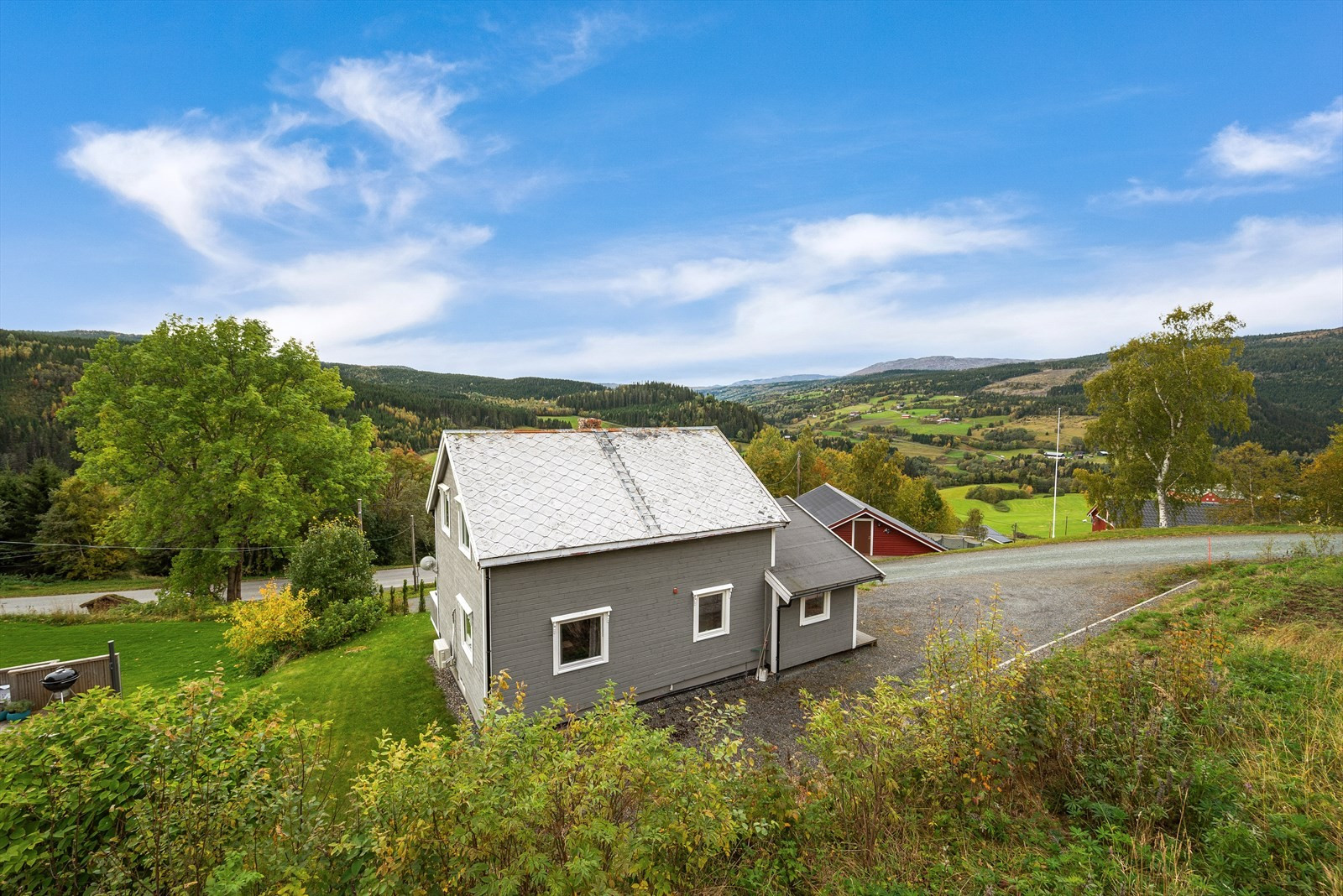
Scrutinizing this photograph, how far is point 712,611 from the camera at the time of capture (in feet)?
41.5

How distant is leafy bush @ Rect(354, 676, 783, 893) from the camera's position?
3438mm

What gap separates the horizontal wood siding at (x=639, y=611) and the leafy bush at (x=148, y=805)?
590cm

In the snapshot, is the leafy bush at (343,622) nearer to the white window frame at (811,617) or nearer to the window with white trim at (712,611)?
the window with white trim at (712,611)

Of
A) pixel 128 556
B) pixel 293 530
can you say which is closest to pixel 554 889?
pixel 293 530

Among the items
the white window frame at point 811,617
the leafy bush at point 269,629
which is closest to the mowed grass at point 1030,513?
the white window frame at point 811,617

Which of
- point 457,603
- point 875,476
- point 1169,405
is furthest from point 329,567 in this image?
point 1169,405

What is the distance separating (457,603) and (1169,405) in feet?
108

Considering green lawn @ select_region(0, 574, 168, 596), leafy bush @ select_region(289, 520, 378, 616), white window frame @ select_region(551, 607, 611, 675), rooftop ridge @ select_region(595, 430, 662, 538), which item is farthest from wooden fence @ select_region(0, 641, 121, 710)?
green lawn @ select_region(0, 574, 168, 596)

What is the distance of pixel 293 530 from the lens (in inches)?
845

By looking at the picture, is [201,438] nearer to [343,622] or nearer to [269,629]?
[269,629]

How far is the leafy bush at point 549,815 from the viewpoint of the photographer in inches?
135

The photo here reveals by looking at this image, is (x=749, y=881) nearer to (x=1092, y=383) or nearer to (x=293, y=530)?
(x=293, y=530)

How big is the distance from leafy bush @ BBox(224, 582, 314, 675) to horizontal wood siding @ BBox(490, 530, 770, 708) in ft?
34.6

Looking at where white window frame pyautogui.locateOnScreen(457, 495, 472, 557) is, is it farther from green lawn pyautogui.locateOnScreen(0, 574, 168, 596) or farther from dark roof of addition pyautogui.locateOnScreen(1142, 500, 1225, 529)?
dark roof of addition pyautogui.locateOnScreen(1142, 500, 1225, 529)
